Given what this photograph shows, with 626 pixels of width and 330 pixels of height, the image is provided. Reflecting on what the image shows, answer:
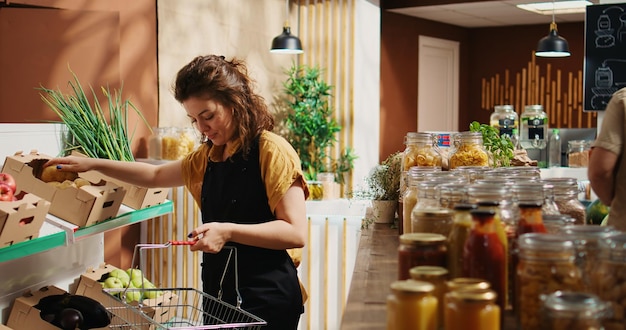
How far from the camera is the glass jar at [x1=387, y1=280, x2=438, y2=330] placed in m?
1.15

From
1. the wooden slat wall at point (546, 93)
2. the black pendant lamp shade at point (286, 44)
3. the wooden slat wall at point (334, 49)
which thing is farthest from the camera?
the wooden slat wall at point (546, 93)

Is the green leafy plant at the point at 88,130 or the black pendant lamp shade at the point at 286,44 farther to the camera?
the black pendant lamp shade at the point at 286,44

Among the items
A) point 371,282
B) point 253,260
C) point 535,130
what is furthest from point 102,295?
point 535,130

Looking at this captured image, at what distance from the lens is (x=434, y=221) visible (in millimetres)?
1450

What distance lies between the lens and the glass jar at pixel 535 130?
255 inches

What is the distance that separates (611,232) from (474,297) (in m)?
0.33

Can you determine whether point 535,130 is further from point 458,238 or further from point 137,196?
point 458,238

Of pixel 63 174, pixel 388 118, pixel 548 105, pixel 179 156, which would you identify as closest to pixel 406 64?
pixel 388 118

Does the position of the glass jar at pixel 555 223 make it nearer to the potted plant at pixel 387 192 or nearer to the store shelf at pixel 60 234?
the store shelf at pixel 60 234

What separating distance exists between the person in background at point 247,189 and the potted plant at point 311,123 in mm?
5034

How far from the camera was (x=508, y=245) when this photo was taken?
138cm

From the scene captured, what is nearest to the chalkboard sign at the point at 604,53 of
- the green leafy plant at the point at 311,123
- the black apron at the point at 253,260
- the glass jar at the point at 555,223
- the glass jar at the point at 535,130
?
the glass jar at the point at 535,130

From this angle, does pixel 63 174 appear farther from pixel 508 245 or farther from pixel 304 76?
pixel 304 76

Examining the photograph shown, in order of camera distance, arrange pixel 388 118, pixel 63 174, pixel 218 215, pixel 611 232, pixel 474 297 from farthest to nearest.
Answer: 1. pixel 388 118
2. pixel 63 174
3. pixel 218 215
4. pixel 611 232
5. pixel 474 297
